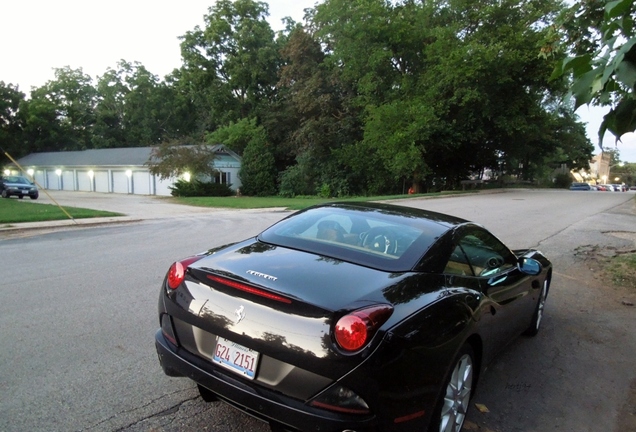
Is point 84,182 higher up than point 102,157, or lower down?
lower down

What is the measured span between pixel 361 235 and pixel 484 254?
1.16 meters

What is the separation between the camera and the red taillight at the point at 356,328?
224 cm

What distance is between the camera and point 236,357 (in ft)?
8.24

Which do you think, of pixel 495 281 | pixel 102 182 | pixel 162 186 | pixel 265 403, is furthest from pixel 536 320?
pixel 102 182

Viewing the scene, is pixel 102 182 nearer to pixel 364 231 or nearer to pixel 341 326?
pixel 364 231

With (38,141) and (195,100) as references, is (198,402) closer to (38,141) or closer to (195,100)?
(195,100)

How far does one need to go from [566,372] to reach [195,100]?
55669mm

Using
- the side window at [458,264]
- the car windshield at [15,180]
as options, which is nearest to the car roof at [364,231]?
the side window at [458,264]

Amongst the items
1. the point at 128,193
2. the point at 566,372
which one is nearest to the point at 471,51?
the point at 566,372

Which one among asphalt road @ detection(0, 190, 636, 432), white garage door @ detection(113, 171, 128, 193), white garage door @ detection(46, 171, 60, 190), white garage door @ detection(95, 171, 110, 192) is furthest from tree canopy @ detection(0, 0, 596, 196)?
asphalt road @ detection(0, 190, 636, 432)

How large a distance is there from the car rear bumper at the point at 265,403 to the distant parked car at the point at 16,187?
29.2 m

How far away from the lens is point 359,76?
33.9m

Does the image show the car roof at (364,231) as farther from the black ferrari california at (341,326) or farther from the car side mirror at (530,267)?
the car side mirror at (530,267)

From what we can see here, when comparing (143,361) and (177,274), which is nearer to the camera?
(177,274)
